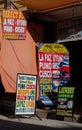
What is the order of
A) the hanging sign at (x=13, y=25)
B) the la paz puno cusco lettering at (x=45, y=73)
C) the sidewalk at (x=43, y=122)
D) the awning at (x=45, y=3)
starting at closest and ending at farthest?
the sidewalk at (x=43, y=122), the awning at (x=45, y=3), the hanging sign at (x=13, y=25), the la paz puno cusco lettering at (x=45, y=73)

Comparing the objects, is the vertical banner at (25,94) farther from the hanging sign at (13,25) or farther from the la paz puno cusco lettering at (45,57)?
the hanging sign at (13,25)

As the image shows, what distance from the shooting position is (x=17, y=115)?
1496cm

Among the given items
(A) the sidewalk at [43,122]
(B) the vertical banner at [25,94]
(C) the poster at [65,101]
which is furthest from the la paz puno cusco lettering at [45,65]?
(A) the sidewalk at [43,122]

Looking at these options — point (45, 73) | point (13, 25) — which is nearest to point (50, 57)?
point (45, 73)

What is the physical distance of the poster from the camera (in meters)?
14.6

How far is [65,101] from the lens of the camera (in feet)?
48.5

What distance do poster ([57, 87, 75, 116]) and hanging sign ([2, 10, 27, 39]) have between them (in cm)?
301

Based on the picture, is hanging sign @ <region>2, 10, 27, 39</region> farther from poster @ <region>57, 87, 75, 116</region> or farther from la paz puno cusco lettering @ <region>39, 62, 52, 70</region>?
poster @ <region>57, 87, 75, 116</region>

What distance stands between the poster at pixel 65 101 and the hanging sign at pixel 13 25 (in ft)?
9.87

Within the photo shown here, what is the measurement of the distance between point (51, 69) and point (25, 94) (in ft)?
7.87

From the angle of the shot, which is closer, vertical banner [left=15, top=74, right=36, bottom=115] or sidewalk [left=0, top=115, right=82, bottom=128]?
sidewalk [left=0, top=115, right=82, bottom=128]

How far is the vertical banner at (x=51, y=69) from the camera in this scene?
16641 millimetres

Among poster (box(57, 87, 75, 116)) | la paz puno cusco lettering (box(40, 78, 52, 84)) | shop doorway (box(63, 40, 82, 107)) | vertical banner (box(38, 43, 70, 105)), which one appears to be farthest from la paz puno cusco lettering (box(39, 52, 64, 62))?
poster (box(57, 87, 75, 116))

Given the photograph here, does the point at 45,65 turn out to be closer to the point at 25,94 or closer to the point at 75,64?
the point at 75,64
